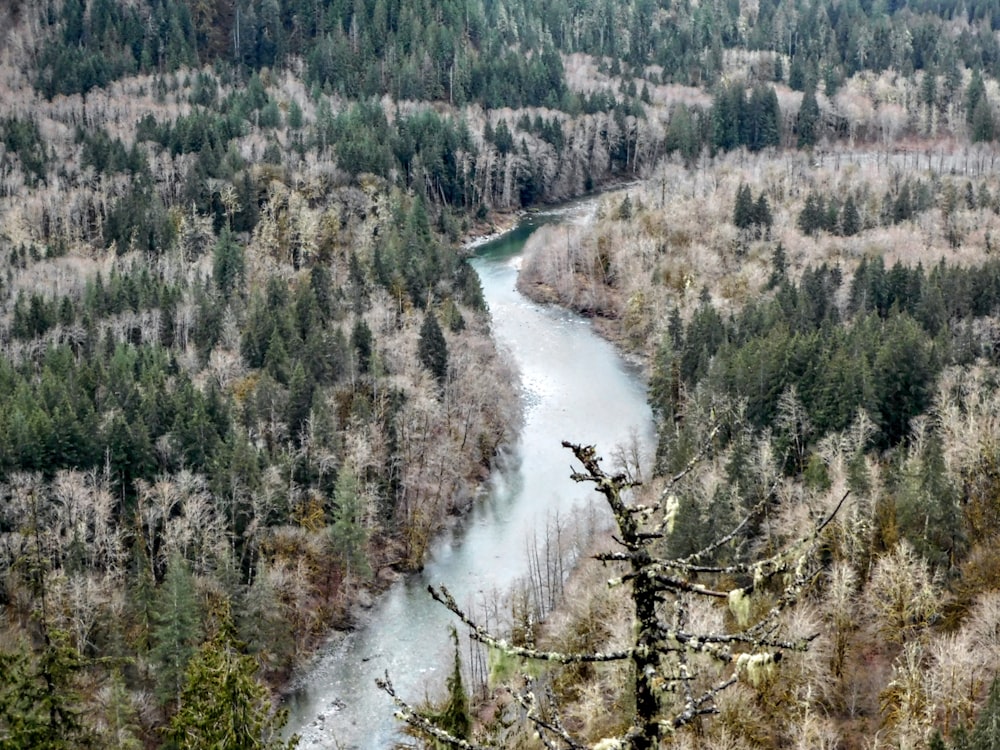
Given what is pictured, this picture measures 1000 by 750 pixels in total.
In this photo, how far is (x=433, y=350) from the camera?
104 m

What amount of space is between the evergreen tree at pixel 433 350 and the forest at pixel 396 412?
0.73 ft

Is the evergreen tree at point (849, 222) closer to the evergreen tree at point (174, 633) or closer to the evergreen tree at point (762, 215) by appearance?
the evergreen tree at point (762, 215)

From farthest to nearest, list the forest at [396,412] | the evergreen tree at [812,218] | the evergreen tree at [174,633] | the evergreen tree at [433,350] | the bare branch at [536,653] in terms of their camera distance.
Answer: the evergreen tree at [812,218] < the evergreen tree at [433,350] < the evergreen tree at [174,633] < the forest at [396,412] < the bare branch at [536,653]

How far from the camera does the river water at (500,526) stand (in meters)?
66.4

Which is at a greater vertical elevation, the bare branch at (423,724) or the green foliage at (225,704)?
the bare branch at (423,724)

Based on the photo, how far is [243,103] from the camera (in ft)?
603

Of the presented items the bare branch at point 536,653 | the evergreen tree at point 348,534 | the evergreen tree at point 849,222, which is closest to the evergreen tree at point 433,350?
the evergreen tree at point 348,534

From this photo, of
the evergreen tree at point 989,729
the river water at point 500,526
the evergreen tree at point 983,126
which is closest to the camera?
the evergreen tree at point 989,729

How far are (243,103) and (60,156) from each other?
3417cm

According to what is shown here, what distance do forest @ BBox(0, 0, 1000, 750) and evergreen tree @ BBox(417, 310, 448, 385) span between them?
0.22 m

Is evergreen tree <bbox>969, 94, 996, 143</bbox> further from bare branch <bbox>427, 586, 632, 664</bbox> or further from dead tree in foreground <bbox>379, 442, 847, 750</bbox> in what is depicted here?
bare branch <bbox>427, 586, 632, 664</bbox>

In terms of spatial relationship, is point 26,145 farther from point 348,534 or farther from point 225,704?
point 225,704

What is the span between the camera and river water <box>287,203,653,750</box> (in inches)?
2616

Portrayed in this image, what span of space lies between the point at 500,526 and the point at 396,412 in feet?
44.3
